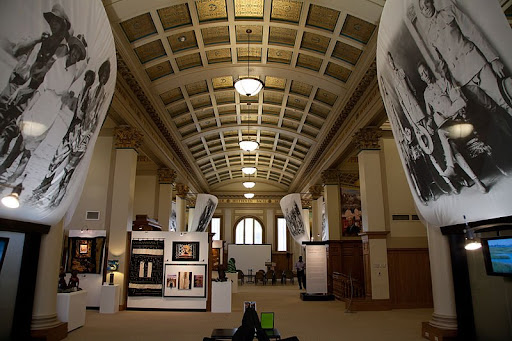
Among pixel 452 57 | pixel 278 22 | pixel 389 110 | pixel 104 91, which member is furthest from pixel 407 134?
pixel 278 22

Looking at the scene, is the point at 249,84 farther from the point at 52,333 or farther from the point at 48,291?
the point at 52,333

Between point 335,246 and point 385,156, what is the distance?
5236 mm

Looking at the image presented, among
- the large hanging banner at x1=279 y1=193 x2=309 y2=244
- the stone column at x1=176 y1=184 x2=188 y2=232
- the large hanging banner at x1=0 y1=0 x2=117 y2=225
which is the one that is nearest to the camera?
the large hanging banner at x1=0 y1=0 x2=117 y2=225

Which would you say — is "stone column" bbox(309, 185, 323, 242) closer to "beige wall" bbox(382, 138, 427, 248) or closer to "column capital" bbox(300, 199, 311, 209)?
"column capital" bbox(300, 199, 311, 209)

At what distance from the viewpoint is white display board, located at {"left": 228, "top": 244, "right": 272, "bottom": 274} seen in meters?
25.5

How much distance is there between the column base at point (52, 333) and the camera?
6.41 meters

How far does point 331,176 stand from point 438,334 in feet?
33.2

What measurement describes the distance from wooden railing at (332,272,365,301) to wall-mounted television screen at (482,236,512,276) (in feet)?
19.8

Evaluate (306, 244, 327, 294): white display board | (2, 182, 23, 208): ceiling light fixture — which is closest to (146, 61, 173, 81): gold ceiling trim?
(2, 182, 23, 208): ceiling light fixture

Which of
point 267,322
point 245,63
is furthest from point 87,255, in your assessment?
point 245,63

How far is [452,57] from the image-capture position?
4062 millimetres

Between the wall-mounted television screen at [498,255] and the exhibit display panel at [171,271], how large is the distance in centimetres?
752

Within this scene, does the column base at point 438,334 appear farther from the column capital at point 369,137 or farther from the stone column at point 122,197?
the stone column at point 122,197

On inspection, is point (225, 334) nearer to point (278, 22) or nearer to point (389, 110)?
point (389, 110)
